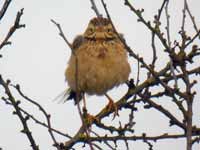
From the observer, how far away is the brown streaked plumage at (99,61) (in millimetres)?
6957

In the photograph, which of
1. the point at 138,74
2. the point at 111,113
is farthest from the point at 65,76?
the point at 138,74

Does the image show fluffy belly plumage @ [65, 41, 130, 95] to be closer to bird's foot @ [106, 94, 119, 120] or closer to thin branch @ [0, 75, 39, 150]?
bird's foot @ [106, 94, 119, 120]

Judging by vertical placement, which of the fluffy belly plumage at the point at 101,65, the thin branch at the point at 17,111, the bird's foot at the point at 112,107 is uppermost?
the fluffy belly plumage at the point at 101,65

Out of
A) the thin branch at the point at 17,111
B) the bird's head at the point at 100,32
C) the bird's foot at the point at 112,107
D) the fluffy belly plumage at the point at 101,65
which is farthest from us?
the bird's head at the point at 100,32

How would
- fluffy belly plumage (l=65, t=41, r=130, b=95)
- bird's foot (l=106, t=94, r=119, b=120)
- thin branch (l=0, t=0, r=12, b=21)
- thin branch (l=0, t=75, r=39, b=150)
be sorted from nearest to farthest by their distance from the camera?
thin branch (l=0, t=0, r=12, b=21), thin branch (l=0, t=75, r=39, b=150), bird's foot (l=106, t=94, r=119, b=120), fluffy belly plumage (l=65, t=41, r=130, b=95)

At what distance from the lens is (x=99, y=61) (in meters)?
6.94

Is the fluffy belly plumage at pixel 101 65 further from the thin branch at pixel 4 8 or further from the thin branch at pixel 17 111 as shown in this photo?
the thin branch at pixel 4 8

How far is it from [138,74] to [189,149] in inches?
81.1

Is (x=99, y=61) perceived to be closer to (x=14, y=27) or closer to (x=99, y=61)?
(x=99, y=61)

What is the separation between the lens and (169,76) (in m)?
5.33

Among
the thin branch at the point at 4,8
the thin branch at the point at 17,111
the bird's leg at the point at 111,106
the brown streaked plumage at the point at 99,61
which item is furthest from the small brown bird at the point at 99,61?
the thin branch at the point at 4,8

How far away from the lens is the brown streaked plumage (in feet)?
22.8

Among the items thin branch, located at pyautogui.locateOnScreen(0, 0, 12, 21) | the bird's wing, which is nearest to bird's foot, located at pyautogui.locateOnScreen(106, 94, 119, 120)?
the bird's wing

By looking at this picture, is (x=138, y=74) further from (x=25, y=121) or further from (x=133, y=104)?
(x=25, y=121)
